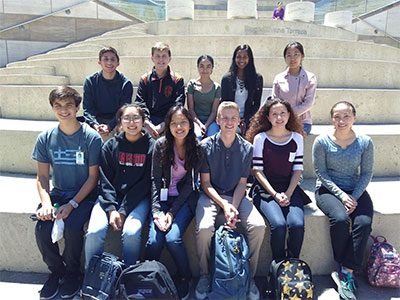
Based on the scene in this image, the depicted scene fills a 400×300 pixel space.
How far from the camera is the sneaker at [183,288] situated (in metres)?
2.50

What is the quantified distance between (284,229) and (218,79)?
359cm

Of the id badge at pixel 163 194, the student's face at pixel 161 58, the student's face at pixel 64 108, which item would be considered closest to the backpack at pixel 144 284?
the id badge at pixel 163 194

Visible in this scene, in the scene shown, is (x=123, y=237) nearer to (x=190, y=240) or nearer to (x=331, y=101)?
(x=190, y=240)

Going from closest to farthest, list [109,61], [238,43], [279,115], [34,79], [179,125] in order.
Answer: [179,125] < [279,115] < [109,61] < [34,79] < [238,43]

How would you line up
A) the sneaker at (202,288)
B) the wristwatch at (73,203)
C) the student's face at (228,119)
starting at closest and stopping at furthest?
the sneaker at (202,288)
the wristwatch at (73,203)
the student's face at (228,119)

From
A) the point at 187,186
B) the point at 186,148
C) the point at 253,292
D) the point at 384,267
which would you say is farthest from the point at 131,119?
the point at 384,267

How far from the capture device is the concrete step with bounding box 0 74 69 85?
19.2 ft

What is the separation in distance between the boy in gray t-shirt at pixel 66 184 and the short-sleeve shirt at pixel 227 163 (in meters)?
1.10

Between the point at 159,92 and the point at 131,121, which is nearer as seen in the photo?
the point at 131,121

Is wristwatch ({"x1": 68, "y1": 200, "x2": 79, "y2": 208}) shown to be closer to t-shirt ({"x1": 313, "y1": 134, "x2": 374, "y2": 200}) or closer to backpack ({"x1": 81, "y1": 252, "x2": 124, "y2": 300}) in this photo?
backpack ({"x1": 81, "y1": 252, "x2": 124, "y2": 300})

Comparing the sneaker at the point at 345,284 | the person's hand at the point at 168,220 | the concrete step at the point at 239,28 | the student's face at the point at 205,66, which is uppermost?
the concrete step at the point at 239,28

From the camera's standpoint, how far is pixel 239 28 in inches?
356

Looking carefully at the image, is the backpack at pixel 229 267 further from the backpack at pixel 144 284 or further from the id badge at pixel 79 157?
the id badge at pixel 79 157

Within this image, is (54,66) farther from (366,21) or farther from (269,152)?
(366,21)
